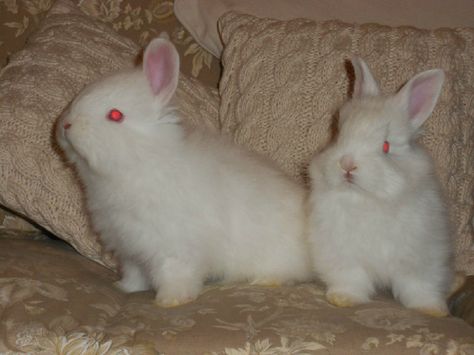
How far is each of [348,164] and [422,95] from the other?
0.31m

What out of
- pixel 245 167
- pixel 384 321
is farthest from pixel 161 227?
pixel 384 321

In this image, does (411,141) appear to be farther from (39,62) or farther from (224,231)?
(39,62)

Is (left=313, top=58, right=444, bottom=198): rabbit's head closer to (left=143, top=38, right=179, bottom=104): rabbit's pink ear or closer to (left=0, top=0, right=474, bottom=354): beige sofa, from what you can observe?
(left=0, top=0, right=474, bottom=354): beige sofa

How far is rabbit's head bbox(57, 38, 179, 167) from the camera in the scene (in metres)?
1.56

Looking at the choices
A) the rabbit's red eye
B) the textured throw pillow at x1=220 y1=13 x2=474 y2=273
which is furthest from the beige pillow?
the rabbit's red eye

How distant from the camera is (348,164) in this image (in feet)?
4.90

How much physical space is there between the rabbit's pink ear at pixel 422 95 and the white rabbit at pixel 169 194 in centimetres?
39

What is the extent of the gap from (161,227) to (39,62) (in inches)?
28.0

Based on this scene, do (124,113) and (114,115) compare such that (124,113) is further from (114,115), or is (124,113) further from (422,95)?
(422,95)

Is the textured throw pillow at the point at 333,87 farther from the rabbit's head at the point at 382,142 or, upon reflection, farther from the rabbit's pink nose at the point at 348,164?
the rabbit's pink nose at the point at 348,164

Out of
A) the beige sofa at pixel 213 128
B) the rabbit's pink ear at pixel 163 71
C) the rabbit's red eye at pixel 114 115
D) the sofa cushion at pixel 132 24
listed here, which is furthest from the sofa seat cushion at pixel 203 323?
the sofa cushion at pixel 132 24

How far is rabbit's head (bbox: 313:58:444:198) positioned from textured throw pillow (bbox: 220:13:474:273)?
0.94ft

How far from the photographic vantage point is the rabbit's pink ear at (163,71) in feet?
5.30

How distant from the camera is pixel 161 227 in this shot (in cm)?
162
